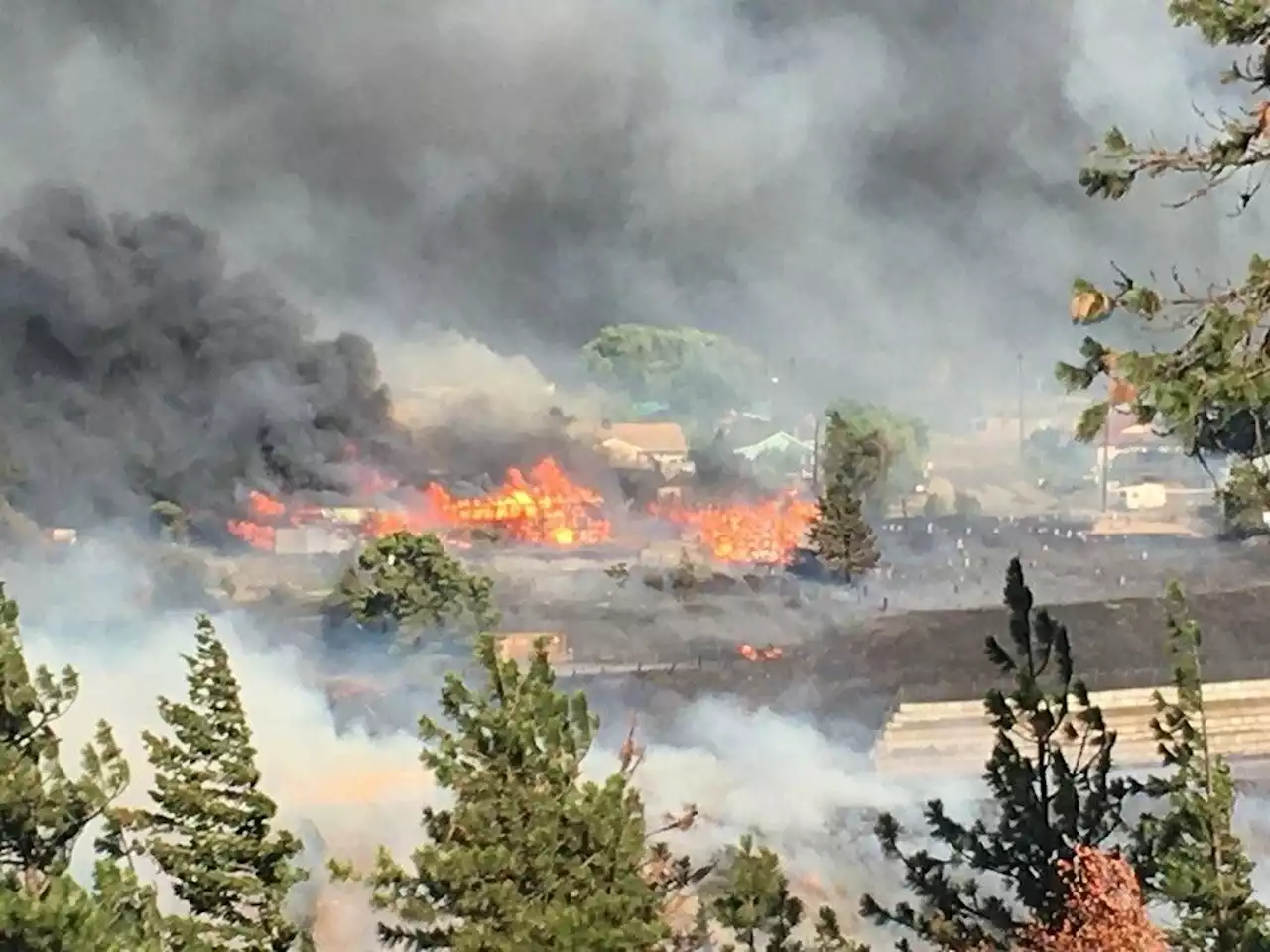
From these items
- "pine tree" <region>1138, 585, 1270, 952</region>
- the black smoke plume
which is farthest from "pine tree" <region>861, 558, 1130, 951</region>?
the black smoke plume

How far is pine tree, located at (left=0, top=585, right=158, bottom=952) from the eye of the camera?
4.93 meters

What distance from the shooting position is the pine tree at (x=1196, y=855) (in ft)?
19.9

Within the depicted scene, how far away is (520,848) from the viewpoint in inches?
215

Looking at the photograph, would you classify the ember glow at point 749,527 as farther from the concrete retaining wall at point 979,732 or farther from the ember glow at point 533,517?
the concrete retaining wall at point 979,732

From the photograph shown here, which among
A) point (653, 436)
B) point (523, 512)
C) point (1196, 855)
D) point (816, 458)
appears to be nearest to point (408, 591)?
point (523, 512)

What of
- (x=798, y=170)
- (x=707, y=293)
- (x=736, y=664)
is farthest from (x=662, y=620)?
(x=798, y=170)

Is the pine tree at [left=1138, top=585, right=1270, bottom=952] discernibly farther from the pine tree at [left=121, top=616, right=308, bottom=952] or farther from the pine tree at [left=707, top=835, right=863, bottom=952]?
the pine tree at [left=121, top=616, right=308, bottom=952]

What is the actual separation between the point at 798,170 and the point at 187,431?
3685 millimetres

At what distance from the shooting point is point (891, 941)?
809cm

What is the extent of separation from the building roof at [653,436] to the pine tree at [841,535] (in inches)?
33.5

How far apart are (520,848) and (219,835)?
140 centimetres

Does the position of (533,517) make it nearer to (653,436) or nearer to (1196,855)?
(653,436)

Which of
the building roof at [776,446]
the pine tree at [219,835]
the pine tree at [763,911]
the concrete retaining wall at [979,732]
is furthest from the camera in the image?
the building roof at [776,446]

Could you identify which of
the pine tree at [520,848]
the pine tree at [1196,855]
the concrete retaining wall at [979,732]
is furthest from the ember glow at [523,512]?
the pine tree at [1196,855]
